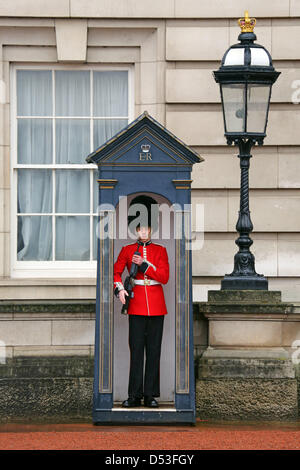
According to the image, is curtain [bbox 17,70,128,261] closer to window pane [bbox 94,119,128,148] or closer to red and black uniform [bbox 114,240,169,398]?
window pane [bbox 94,119,128,148]

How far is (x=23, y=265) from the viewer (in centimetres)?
1334

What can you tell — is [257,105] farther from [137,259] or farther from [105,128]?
[105,128]

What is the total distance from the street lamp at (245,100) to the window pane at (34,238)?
234 centimetres

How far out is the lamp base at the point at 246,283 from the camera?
11.9 metres

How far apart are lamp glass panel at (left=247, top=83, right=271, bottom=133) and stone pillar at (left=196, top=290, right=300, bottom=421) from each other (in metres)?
1.50

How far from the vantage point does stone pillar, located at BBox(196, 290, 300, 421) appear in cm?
1164

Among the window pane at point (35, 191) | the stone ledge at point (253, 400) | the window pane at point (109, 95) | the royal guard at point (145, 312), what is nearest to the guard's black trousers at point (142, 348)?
the royal guard at point (145, 312)

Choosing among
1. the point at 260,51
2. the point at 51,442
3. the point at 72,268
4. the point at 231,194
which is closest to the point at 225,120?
the point at 260,51

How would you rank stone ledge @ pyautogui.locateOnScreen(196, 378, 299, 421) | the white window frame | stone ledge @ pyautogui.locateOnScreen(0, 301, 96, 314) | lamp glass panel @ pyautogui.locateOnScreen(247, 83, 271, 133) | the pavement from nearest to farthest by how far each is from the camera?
the pavement
stone ledge @ pyautogui.locateOnScreen(196, 378, 299, 421)
lamp glass panel @ pyautogui.locateOnScreen(247, 83, 271, 133)
stone ledge @ pyautogui.locateOnScreen(0, 301, 96, 314)
the white window frame

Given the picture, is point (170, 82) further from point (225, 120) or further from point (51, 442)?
point (51, 442)

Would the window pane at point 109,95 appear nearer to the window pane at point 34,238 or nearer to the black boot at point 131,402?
the window pane at point 34,238

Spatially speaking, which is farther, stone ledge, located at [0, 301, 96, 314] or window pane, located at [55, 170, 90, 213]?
window pane, located at [55, 170, 90, 213]

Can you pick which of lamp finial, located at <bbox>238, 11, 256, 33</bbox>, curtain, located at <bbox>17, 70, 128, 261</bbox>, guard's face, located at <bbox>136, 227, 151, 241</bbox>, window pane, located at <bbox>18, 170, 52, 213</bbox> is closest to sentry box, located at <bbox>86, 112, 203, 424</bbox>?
guard's face, located at <bbox>136, 227, 151, 241</bbox>

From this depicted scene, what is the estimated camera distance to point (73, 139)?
13422 mm
